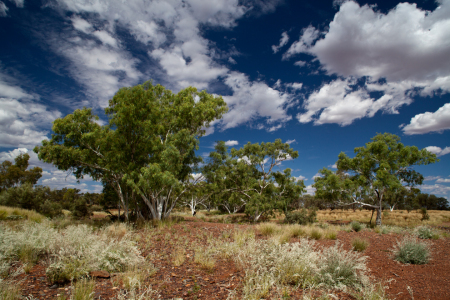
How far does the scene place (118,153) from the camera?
12.7 meters

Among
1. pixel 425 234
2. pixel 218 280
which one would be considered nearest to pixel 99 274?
pixel 218 280

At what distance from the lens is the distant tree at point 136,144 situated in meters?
12.5

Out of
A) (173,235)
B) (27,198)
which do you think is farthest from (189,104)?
(27,198)

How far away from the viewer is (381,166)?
21.9 meters

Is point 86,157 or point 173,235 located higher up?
point 86,157

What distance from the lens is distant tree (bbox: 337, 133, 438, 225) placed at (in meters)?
20.8

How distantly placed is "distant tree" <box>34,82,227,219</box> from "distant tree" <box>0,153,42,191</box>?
36363 mm

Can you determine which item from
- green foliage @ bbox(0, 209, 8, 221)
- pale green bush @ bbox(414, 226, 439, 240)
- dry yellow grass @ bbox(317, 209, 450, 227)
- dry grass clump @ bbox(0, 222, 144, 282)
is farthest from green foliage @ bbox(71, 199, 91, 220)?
dry yellow grass @ bbox(317, 209, 450, 227)

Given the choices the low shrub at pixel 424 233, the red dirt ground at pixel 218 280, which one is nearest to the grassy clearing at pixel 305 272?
the red dirt ground at pixel 218 280

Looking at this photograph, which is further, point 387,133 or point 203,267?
point 387,133

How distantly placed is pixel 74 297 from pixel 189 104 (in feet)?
40.3

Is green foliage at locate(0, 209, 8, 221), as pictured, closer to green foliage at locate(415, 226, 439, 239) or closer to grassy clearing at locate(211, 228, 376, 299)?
grassy clearing at locate(211, 228, 376, 299)

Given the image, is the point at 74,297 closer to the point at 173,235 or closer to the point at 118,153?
the point at 173,235

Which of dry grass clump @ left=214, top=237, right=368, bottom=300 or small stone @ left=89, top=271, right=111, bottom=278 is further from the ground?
dry grass clump @ left=214, top=237, right=368, bottom=300
